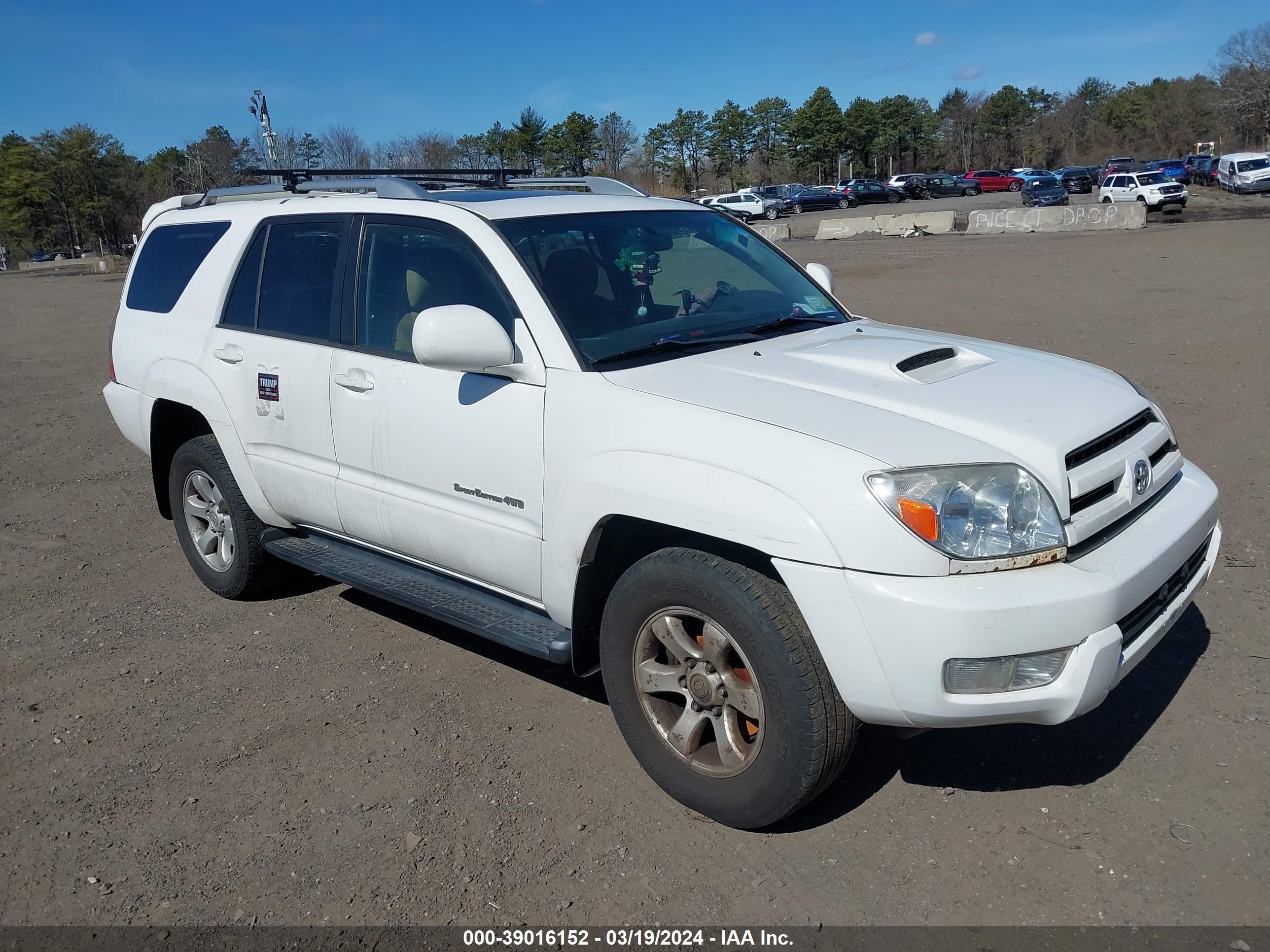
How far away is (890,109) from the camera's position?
3780 inches

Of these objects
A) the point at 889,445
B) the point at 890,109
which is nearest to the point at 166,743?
the point at 889,445

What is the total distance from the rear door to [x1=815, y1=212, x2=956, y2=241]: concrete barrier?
32.7 metres

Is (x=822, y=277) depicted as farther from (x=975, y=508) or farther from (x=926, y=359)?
(x=975, y=508)

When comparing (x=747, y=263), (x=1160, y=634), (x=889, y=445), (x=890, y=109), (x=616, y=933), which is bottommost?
(x=616, y=933)

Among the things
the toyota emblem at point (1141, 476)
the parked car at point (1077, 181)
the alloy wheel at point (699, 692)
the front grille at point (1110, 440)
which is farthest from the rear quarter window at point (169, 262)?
the parked car at point (1077, 181)

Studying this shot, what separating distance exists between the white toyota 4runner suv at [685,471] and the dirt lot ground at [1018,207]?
3259 cm

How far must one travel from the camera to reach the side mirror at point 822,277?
4703mm

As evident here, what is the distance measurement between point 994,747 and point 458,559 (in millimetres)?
2071

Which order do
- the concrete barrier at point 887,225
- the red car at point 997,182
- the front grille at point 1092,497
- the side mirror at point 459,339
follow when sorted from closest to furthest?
1. the front grille at point 1092,497
2. the side mirror at point 459,339
3. the concrete barrier at point 887,225
4. the red car at point 997,182

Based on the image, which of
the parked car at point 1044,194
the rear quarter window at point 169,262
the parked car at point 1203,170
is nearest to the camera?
the rear quarter window at point 169,262

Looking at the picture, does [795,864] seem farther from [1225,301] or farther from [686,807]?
[1225,301]

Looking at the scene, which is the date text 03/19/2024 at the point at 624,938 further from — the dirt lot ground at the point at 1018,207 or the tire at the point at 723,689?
the dirt lot ground at the point at 1018,207

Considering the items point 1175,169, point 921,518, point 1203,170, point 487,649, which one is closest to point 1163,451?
point 921,518

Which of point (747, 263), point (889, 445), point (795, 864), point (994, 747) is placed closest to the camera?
point (889, 445)
